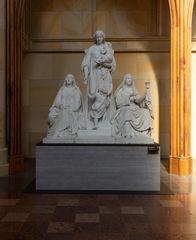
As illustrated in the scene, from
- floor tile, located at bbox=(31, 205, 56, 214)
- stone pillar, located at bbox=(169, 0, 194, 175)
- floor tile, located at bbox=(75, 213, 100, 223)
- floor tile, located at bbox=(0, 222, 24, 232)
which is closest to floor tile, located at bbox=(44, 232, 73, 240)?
floor tile, located at bbox=(0, 222, 24, 232)

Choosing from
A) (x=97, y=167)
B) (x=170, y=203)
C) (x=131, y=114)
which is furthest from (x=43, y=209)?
(x=131, y=114)

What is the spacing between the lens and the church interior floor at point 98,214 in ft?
15.9

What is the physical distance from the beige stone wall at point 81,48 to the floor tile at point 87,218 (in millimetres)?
7110

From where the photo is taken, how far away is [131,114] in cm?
784

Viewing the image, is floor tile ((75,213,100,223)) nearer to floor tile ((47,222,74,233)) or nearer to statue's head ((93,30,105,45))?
floor tile ((47,222,74,233))

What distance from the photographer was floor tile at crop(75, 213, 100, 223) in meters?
5.39

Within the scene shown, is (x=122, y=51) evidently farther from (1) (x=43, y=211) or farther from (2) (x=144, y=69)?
(1) (x=43, y=211)

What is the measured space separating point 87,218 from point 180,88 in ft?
16.7

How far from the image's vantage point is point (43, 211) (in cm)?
593

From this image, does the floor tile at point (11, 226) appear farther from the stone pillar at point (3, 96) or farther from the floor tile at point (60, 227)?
the stone pillar at point (3, 96)

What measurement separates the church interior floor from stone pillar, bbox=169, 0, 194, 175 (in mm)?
1725

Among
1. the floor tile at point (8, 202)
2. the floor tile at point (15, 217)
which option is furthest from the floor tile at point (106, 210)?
the floor tile at point (8, 202)

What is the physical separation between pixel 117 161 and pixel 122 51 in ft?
19.2

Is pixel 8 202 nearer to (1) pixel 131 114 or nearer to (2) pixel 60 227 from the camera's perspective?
(2) pixel 60 227
